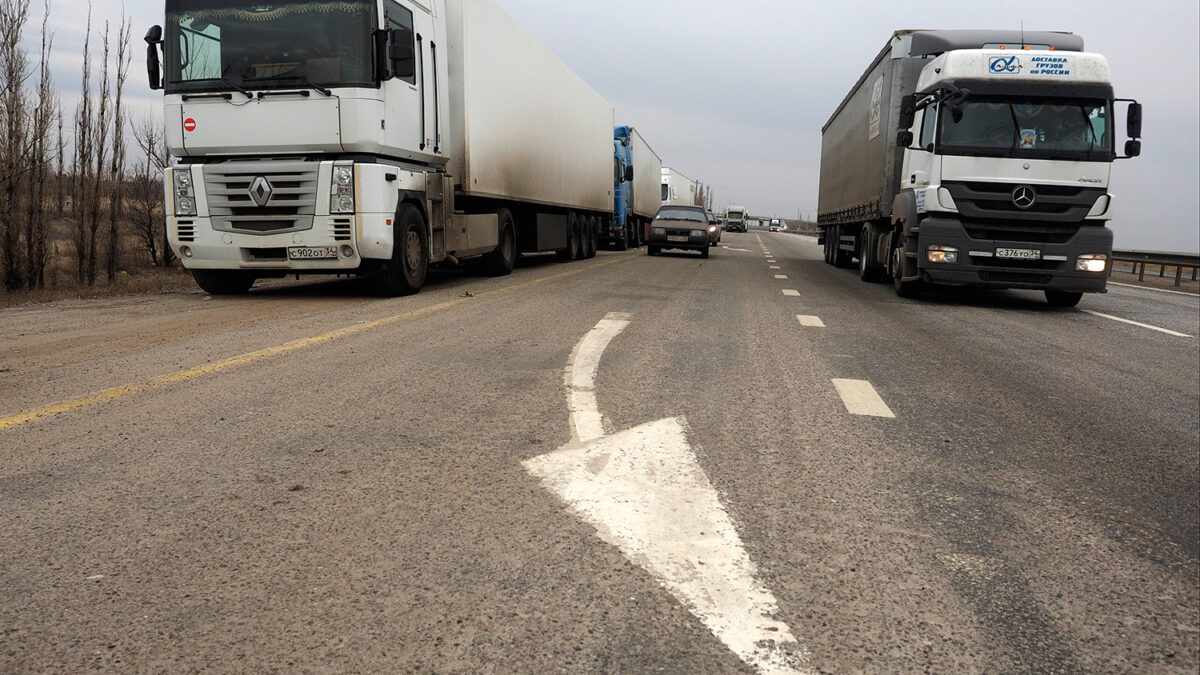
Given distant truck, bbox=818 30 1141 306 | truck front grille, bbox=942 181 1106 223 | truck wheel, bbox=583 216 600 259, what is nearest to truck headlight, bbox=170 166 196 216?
distant truck, bbox=818 30 1141 306

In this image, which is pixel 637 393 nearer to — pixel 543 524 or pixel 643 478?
pixel 643 478

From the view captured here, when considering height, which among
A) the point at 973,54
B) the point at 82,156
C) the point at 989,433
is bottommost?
the point at 989,433

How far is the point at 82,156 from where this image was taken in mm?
15211

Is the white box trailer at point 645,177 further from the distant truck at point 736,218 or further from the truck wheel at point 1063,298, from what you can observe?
the distant truck at point 736,218

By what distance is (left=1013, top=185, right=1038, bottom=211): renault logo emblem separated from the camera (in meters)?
10.7

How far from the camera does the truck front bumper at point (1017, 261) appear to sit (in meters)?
10.8

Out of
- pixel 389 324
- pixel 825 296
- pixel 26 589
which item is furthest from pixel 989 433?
pixel 825 296

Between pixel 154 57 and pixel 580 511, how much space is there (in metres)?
9.35

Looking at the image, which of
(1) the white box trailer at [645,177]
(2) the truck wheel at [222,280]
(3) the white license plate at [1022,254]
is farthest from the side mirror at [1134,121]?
(1) the white box trailer at [645,177]

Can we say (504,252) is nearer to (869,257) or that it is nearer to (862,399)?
(869,257)

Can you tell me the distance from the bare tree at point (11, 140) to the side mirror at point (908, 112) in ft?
43.1

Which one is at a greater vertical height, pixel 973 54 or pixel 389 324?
pixel 973 54

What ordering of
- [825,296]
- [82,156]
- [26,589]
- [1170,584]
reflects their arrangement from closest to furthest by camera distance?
[26,589] < [1170,584] < [825,296] < [82,156]

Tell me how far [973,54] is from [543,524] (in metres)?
10.6
